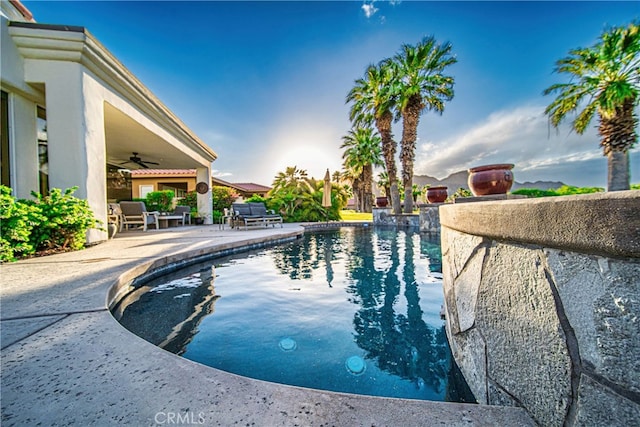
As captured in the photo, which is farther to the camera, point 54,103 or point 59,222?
point 54,103

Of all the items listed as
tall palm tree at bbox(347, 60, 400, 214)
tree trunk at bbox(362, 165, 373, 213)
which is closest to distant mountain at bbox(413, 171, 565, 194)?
tall palm tree at bbox(347, 60, 400, 214)

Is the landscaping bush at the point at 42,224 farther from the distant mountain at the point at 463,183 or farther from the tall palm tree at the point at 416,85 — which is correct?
the tall palm tree at the point at 416,85

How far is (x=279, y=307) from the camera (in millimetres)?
3186

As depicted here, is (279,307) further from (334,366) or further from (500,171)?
(500,171)

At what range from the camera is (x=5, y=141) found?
5602 millimetres

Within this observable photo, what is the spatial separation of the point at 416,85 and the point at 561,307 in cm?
1600

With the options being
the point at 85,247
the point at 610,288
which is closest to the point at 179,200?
the point at 85,247

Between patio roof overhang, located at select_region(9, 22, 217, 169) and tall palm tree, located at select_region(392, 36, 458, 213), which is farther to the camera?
tall palm tree, located at select_region(392, 36, 458, 213)

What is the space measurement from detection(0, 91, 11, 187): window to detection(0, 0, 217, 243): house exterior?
0.02m

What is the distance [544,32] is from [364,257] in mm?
10264

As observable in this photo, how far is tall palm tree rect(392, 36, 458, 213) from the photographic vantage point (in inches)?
548

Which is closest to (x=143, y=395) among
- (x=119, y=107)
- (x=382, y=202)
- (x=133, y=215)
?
(x=119, y=107)

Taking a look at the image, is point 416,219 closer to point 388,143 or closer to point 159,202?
point 388,143

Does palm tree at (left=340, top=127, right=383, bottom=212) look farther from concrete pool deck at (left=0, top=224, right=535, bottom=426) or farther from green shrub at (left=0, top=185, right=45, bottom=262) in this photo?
concrete pool deck at (left=0, top=224, right=535, bottom=426)
